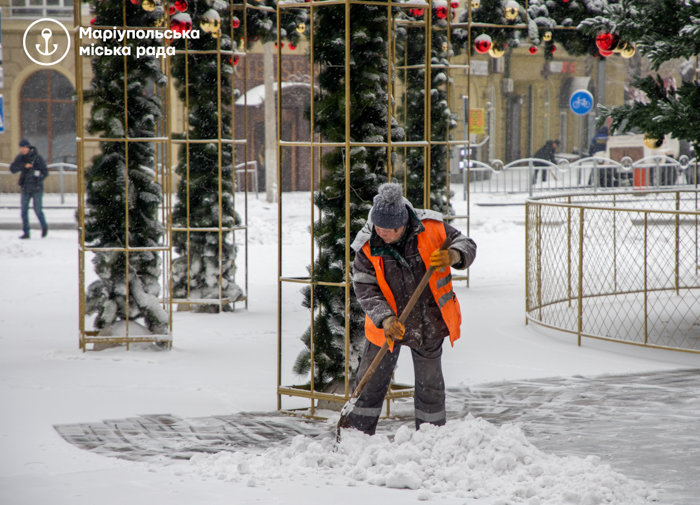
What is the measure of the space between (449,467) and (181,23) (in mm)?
6719

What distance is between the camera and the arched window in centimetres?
3228

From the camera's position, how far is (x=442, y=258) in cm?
560

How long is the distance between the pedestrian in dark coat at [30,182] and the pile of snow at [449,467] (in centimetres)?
1501

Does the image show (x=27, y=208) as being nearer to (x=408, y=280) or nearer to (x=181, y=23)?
(x=181, y=23)

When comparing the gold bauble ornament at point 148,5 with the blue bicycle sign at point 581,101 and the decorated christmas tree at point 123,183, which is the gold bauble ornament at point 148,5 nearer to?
the decorated christmas tree at point 123,183

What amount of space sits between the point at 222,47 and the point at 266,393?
5443 millimetres

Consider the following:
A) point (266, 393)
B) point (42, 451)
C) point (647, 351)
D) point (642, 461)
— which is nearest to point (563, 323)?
point (647, 351)

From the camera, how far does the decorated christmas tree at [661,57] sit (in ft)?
30.2

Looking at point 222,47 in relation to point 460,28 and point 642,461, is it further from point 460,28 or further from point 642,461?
point 642,461

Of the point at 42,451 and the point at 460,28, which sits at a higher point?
the point at 460,28

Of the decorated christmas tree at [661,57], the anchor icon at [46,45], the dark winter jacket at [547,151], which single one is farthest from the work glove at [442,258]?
the dark winter jacket at [547,151]

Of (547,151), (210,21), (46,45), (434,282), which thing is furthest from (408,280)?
(547,151)

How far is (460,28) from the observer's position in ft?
46.5

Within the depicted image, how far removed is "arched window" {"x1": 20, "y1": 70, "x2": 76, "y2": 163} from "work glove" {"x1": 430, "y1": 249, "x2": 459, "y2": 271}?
93.2 ft
